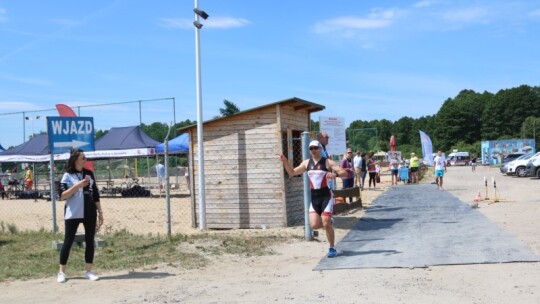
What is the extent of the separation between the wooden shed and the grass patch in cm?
158

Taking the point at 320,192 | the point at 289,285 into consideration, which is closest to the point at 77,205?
the point at 289,285

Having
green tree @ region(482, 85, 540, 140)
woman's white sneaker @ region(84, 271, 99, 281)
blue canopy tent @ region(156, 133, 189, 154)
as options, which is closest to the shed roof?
woman's white sneaker @ region(84, 271, 99, 281)

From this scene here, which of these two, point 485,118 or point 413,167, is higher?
point 485,118

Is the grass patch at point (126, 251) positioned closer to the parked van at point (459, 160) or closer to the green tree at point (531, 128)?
the parked van at point (459, 160)

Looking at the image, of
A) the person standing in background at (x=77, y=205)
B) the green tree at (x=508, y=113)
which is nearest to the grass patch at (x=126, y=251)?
the person standing in background at (x=77, y=205)

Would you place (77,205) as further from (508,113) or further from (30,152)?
(508,113)

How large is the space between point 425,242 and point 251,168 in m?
4.27

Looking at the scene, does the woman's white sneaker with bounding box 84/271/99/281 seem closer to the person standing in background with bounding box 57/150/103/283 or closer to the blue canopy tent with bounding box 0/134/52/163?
the person standing in background with bounding box 57/150/103/283

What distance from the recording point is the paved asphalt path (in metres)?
7.37

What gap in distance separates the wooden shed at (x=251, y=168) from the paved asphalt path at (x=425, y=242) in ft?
5.76

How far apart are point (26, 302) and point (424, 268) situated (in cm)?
479

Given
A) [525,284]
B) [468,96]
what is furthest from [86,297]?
[468,96]

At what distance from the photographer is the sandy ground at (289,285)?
5672 mm

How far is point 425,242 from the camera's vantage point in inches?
352
